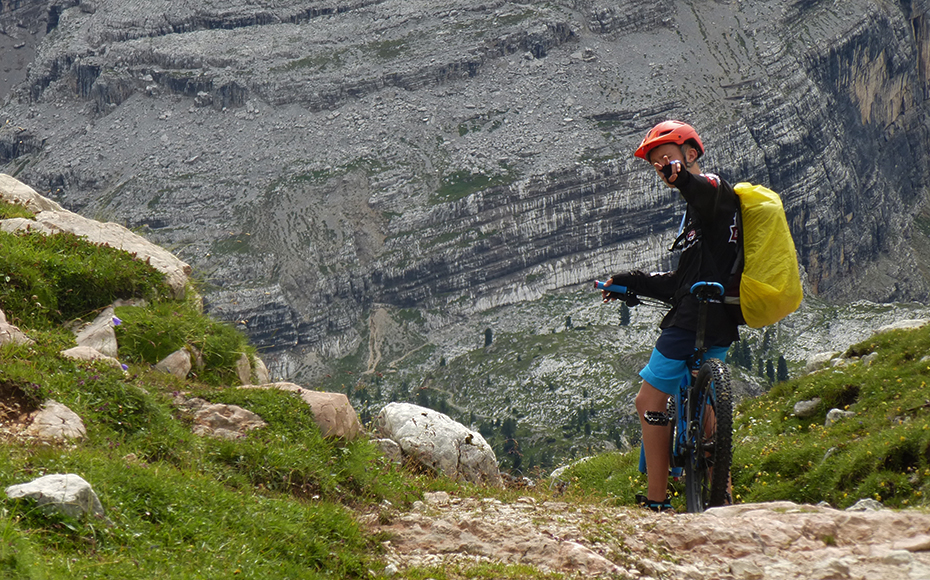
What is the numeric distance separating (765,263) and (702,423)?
189cm

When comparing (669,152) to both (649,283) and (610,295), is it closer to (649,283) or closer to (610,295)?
(649,283)

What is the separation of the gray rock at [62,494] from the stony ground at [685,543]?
250 cm

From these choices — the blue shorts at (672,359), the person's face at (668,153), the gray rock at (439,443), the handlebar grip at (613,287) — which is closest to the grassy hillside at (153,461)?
the gray rock at (439,443)

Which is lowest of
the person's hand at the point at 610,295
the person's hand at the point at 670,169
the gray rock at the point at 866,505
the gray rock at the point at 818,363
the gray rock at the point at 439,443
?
the gray rock at the point at 818,363

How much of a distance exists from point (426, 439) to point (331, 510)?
4.70m

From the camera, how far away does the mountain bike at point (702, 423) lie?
831 cm

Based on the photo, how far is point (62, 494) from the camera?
19.4 feet

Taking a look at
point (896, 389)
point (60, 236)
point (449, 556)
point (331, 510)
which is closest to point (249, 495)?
point (331, 510)

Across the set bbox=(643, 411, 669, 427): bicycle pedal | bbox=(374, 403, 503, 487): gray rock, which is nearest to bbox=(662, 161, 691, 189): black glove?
bbox=(643, 411, 669, 427): bicycle pedal

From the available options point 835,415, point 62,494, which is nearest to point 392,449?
point 62,494

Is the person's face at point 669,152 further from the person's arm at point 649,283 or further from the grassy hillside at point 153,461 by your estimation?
the grassy hillside at point 153,461

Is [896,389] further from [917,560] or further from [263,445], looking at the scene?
[263,445]

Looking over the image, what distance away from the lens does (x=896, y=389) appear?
13688 mm

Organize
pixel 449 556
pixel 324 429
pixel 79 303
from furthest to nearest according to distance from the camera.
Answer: pixel 79 303 < pixel 324 429 < pixel 449 556
